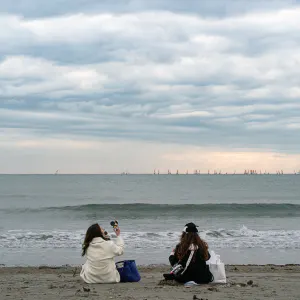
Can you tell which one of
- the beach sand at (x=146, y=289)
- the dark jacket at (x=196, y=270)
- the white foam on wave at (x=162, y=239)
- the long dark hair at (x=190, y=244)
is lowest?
the white foam on wave at (x=162, y=239)

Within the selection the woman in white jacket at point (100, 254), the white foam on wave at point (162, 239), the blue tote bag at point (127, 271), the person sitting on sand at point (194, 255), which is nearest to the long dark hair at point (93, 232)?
the woman in white jacket at point (100, 254)

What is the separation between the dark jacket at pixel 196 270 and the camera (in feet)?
28.6

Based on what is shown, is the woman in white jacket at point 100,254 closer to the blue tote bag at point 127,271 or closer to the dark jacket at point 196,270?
the blue tote bag at point 127,271

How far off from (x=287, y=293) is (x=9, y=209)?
3335 centimetres

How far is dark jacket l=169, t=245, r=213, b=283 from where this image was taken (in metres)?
8.70

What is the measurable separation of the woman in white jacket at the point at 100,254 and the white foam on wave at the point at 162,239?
7.93 m

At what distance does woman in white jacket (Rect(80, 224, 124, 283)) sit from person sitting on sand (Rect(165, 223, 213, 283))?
41.7 inches

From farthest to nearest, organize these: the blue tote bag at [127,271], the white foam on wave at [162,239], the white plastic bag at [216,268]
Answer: the white foam on wave at [162,239] → the blue tote bag at [127,271] → the white plastic bag at [216,268]

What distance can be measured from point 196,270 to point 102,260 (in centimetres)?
165

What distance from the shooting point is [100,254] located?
9125mm

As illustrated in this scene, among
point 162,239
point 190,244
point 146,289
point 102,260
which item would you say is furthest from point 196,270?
point 162,239

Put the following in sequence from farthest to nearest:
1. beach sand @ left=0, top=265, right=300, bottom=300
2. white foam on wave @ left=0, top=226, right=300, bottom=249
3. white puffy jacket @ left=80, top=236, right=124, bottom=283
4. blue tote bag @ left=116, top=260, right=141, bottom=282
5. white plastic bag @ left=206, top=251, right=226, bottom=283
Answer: white foam on wave @ left=0, top=226, right=300, bottom=249
blue tote bag @ left=116, top=260, right=141, bottom=282
white puffy jacket @ left=80, top=236, right=124, bottom=283
white plastic bag @ left=206, top=251, right=226, bottom=283
beach sand @ left=0, top=265, right=300, bottom=300

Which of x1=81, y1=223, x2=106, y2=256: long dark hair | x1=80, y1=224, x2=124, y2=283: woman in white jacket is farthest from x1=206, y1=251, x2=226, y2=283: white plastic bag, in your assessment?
x1=81, y1=223, x2=106, y2=256: long dark hair

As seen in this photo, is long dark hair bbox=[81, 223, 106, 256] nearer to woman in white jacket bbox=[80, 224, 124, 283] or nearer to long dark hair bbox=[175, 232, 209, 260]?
woman in white jacket bbox=[80, 224, 124, 283]
